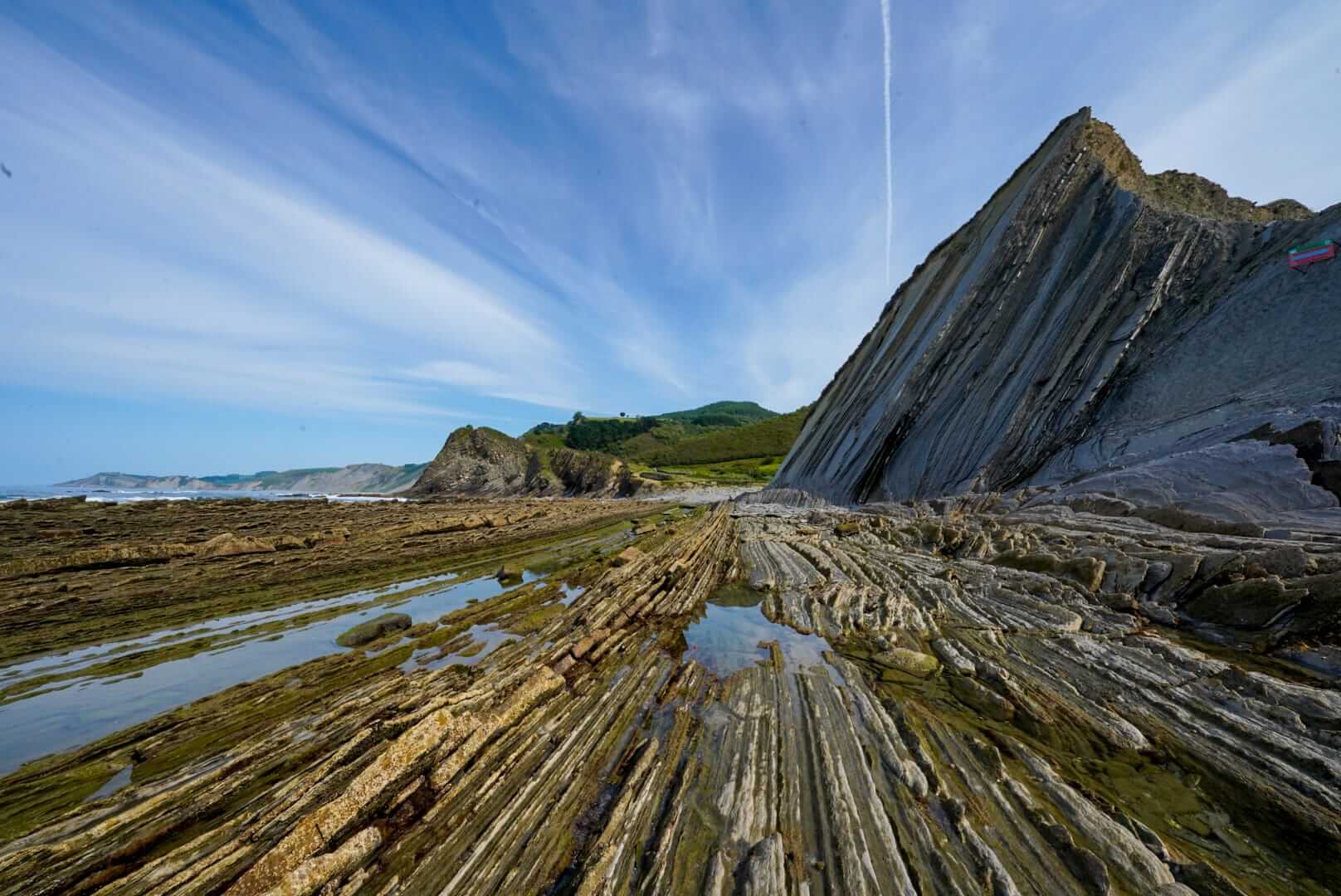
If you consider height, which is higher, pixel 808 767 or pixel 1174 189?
pixel 1174 189

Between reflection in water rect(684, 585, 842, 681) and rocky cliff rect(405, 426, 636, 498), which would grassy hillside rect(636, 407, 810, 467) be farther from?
reflection in water rect(684, 585, 842, 681)

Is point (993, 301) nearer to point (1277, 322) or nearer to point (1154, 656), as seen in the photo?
point (1277, 322)

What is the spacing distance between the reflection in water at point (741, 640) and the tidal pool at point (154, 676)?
32.6ft

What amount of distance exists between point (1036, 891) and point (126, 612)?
1108 inches

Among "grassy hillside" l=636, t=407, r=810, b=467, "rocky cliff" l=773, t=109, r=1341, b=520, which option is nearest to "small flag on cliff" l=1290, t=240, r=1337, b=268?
"rocky cliff" l=773, t=109, r=1341, b=520

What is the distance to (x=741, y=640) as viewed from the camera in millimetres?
12664

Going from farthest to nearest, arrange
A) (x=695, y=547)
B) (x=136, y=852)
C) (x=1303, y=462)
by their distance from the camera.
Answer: (x=695, y=547) → (x=1303, y=462) → (x=136, y=852)

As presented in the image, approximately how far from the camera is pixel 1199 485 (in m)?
16.2

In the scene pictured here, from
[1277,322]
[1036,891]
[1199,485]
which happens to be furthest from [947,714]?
[1277,322]

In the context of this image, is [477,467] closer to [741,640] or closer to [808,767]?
[741,640]

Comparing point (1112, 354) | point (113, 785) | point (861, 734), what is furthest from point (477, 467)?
point (861, 734)

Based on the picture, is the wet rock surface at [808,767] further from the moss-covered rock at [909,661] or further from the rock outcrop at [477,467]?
the rock outcrop at [477,467]

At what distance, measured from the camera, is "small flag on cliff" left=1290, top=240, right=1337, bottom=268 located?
76.4ft

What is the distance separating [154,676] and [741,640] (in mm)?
16375
